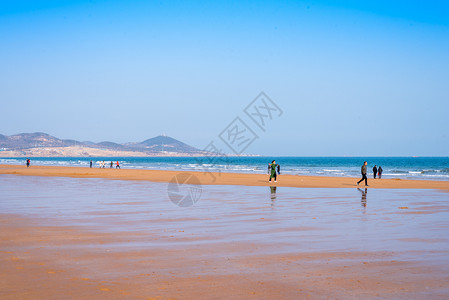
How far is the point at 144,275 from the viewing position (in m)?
6.73

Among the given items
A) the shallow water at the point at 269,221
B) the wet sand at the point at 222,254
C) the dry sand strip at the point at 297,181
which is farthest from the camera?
the dry sand strip at the point at 297,181

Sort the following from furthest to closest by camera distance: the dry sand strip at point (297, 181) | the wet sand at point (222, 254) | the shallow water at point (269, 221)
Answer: the dry sand strip at point (297, 181) → the shallow water at point (269, 221) → the wet sand at point (222, 254)

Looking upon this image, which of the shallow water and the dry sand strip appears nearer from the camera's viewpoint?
the shallow water

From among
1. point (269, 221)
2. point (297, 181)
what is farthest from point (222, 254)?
point (297, 181)

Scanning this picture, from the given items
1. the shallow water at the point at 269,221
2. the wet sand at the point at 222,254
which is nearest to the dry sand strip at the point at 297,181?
the shallow water at the point at 269,221

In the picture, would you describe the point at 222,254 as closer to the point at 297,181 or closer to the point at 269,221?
the point at 269,221

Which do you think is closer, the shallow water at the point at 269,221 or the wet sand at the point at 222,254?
the wet sand at the point at 222,254

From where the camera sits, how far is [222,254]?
8.30 m

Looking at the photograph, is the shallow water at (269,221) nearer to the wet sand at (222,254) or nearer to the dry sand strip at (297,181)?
the wet sand at (222,254)

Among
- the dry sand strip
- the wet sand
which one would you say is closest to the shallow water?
the wet sand

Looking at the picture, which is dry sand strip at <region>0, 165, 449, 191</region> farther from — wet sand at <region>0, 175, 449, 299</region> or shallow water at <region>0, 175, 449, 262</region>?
wet sand at <region>0, 175, 449, 299</region>

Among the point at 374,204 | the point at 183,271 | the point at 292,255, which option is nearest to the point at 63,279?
the point at 183,271

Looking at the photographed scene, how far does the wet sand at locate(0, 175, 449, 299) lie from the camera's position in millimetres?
6031

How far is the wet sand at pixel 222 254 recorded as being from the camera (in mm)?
6031
